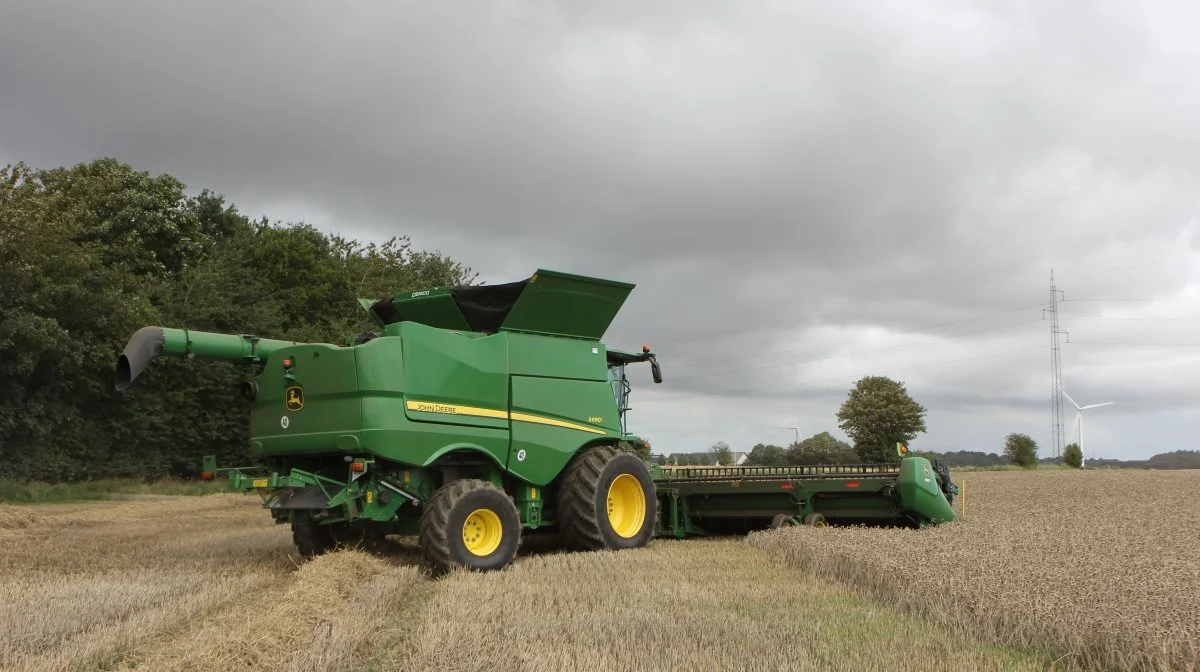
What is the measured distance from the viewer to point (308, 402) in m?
9.61

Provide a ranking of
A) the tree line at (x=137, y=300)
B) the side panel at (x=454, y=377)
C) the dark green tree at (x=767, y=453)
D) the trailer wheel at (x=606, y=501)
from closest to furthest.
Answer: the side panel at (x=454, y=377)
the trailer wheel at (x=606, y=501)
the tree line at (x=137, y=300)
the dark green tree at (x=767, y=453)

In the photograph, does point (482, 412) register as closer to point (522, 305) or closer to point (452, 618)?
point (522, 305)

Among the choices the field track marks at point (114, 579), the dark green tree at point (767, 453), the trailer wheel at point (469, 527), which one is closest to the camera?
the field track marks at point (114, 579)

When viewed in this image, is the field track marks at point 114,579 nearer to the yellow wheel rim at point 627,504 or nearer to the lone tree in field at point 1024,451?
the yellow wheel rim at point 627,504

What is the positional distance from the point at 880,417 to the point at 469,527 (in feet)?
160

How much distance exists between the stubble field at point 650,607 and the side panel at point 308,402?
4.22ft

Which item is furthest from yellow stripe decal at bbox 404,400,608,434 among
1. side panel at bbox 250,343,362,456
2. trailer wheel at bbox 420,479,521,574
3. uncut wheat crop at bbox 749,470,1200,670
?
uncut wheat crop at bbox 749,470,1200,670

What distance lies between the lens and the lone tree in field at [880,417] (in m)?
53.9

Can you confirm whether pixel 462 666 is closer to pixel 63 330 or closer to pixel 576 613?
pixel 576 613

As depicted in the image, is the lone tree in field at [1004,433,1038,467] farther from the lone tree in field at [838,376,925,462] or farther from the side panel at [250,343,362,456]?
the side panel at [250,343,362,456]

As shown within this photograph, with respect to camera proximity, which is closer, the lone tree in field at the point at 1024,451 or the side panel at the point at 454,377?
the side panel at the point at 454,377

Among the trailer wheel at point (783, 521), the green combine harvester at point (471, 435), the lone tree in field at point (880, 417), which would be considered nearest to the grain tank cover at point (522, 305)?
the green combine harvester at point (471, 435)

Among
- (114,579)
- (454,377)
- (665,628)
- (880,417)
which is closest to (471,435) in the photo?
(454,377)

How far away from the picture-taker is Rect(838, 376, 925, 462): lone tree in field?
5394 centimetres
